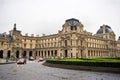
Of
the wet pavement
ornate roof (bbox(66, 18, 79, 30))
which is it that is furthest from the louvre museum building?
the wet pavement

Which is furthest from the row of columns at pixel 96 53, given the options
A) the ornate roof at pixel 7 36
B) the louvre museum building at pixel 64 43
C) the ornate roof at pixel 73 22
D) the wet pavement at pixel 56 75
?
the wet pavement at pixel 56 75

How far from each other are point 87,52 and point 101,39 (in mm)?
21587

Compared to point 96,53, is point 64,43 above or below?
above

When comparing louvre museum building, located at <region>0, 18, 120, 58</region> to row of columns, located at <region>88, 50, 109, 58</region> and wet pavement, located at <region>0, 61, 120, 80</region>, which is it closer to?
row of columns, located at <region>88, 50, 109, 58</region>

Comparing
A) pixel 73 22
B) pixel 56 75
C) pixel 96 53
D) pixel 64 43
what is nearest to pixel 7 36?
pixel 64 43

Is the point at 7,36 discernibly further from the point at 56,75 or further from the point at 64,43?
the point at 56,75

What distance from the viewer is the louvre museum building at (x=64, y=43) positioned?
87.1 meters

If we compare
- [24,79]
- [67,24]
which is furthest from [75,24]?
[24,79]

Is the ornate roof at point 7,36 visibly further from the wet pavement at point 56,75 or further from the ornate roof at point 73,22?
the wet pavement at point 56,75

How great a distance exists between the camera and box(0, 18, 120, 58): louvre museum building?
87.1 meters

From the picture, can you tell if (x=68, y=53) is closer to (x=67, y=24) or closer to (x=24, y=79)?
(x=67, y=24)

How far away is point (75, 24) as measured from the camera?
8981cm

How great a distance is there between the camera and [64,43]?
299ft

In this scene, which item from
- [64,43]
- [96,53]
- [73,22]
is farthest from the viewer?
[96,53]
